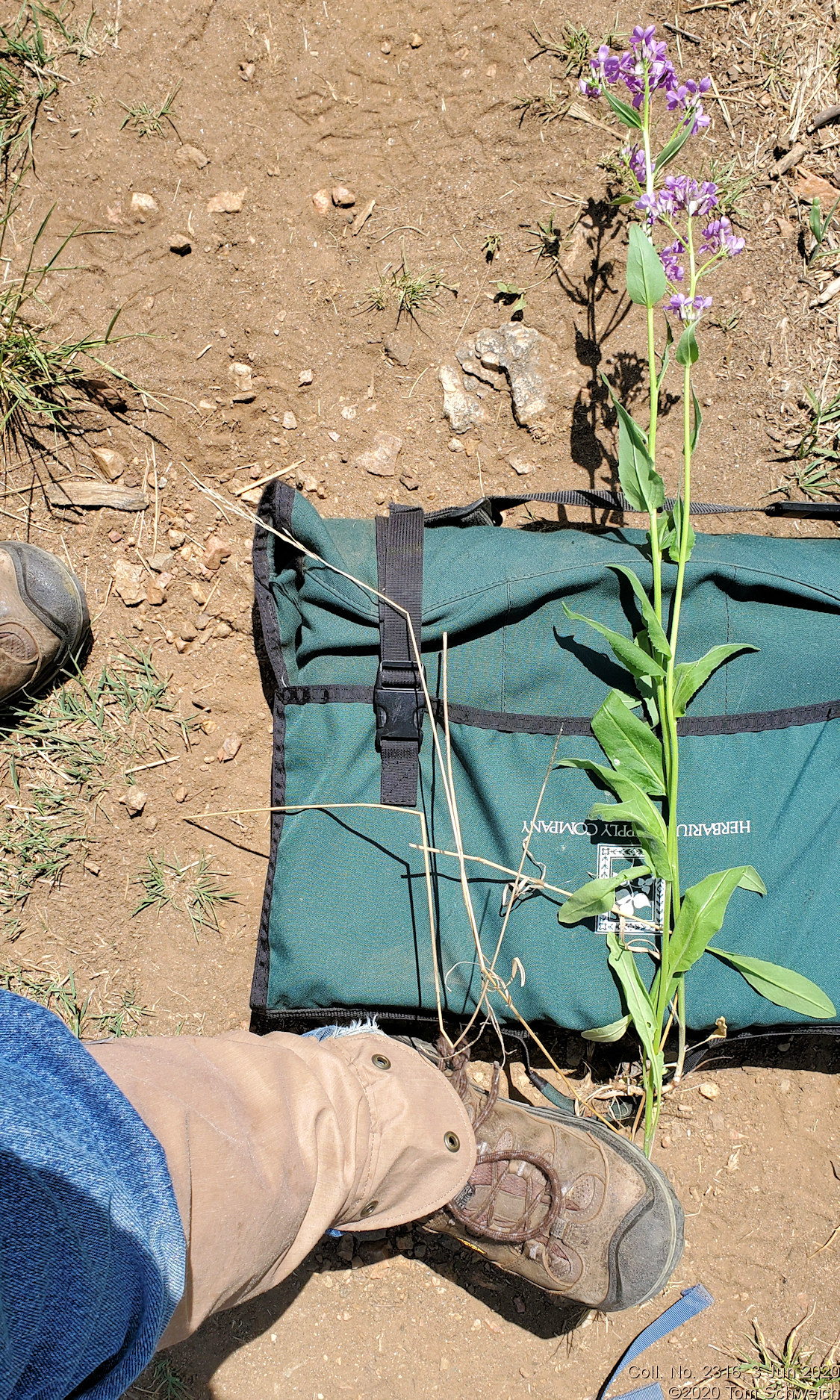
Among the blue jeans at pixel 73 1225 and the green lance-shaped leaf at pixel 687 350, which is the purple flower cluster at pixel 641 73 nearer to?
the green lance-shaped leaf at pixel 687 350

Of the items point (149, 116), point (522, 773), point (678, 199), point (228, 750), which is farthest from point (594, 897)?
point (149, 116)

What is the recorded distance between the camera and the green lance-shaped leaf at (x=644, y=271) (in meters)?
1.55

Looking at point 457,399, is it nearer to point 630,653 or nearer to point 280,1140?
point 630,653

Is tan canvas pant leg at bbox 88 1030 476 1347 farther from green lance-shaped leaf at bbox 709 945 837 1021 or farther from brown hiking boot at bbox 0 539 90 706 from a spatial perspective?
brown hiking boot at bbox 0 539 90 706

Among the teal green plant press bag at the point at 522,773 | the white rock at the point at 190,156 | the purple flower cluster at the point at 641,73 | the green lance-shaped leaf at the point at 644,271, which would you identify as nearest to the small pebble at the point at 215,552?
the teal green plant press bag at the point at 522,773

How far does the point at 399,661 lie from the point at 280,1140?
942 mm

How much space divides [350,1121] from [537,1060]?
725mm

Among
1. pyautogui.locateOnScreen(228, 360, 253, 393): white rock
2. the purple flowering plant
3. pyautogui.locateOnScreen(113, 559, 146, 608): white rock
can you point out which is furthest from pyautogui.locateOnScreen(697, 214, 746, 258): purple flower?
pyautogui.locateOnScreen(113, 559, 146, 608): white rock

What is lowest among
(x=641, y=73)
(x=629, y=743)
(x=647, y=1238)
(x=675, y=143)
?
(x=647, y=1238)

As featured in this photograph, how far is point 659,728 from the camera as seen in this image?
1.79 m

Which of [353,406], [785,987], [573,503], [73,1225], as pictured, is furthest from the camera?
[353,406]

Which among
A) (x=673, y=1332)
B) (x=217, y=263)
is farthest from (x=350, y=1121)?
(x=217, y=263)

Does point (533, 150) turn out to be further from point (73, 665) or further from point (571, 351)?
point (73, 665)

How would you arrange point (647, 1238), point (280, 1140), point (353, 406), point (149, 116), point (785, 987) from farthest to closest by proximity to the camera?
point (353, 406) < point (149, 116) < point (647, 1238) < point (785, 987) < point (280, 1140)
